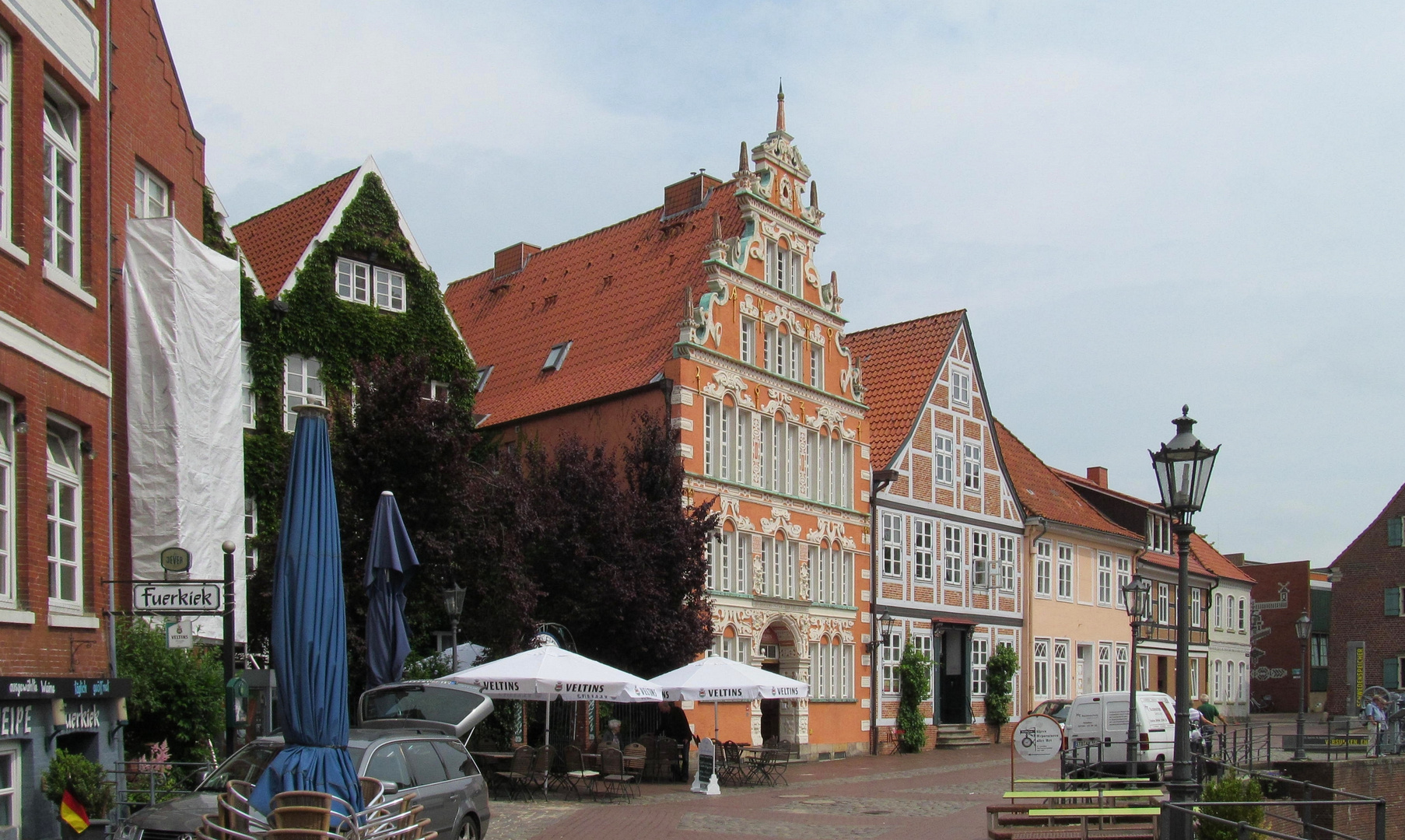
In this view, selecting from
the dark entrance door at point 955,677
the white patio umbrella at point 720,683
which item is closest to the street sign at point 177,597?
the white patio umbrella at point 720,683

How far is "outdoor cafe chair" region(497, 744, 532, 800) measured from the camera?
23.4 meters

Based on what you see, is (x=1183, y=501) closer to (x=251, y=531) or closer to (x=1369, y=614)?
(x=251, y=531)

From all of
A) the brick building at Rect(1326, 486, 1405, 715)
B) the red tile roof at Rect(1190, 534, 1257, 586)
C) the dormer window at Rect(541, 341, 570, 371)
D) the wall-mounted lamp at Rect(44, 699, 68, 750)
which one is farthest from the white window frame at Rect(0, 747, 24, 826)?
the brick building at Rect(1326, 486, 1405, 715)

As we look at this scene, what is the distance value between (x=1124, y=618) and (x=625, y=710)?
25093mm

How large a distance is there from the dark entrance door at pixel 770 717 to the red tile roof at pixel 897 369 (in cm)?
720

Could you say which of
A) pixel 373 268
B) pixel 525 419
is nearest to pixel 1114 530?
pixel 525 419

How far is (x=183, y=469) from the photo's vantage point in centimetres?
1934

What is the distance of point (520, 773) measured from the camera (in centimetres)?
2345

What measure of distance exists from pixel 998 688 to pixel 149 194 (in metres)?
28.7

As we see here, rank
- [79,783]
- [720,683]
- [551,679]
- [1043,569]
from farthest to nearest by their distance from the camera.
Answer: [1043,569] < [720,683] < [551,679] < [79,783]

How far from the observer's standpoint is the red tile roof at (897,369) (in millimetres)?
40031

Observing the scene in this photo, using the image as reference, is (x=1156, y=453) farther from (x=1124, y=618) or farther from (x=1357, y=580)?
(x=1357, y=580)

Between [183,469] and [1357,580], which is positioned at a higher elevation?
[183,469]

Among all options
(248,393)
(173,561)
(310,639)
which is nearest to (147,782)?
(173,561)
